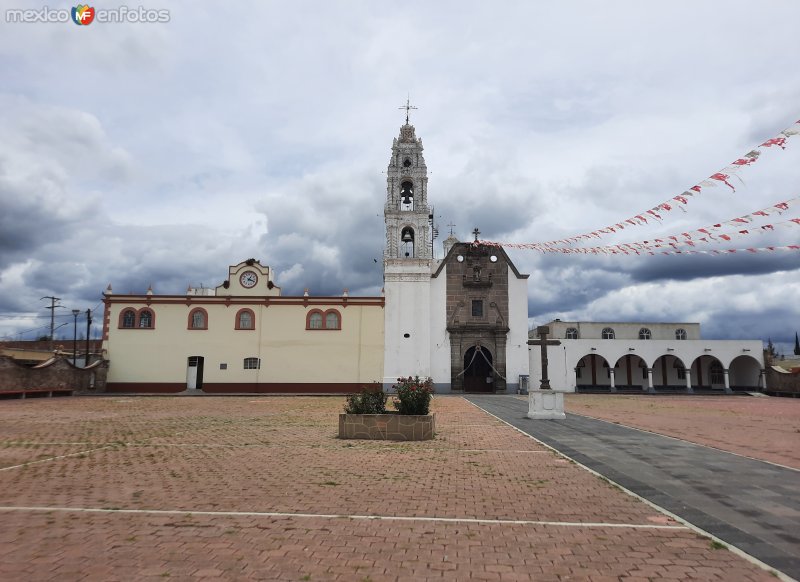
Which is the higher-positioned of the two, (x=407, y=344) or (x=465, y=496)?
(x=407, y=344)

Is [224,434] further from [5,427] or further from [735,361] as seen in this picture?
[735,361]

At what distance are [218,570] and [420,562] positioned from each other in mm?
1762

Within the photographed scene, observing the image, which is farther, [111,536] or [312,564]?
[111,536]

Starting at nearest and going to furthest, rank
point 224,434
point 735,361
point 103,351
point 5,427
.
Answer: point 224,434, point 5,427, point 103,351, point 735,361

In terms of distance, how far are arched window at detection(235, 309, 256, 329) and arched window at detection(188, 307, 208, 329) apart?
6.91 ft

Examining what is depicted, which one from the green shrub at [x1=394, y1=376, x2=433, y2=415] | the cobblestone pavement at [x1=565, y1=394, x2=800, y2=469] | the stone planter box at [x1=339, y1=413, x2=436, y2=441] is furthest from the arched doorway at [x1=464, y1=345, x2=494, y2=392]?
the stone planter box at [x1=339, y1=413, x2=436, y2=441]

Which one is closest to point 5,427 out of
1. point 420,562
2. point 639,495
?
point 420,562

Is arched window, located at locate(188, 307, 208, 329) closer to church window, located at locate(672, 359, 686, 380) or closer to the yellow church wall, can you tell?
the yellow church wall

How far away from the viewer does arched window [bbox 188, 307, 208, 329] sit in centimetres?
3728

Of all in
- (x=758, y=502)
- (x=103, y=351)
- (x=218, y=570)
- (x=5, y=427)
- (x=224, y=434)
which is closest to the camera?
(x=218, y=570)

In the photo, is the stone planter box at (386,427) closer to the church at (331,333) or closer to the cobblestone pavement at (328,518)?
the cobblestone pavement at (328,518)

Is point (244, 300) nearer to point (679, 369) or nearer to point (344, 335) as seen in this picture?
point (344, 335)

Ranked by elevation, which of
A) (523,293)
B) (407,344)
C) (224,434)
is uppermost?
(523,293)

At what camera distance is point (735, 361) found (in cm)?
4506
